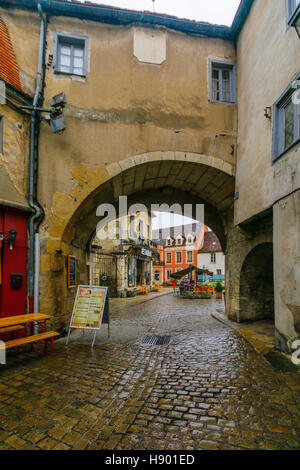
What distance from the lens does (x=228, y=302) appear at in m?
8.66

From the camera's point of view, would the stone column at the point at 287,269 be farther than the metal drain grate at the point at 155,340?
No

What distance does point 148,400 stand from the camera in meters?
3.26

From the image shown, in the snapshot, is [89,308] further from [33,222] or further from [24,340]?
[33,222]

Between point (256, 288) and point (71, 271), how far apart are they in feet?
18.1

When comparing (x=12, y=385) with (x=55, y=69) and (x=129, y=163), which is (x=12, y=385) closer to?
(x=129, y=163)

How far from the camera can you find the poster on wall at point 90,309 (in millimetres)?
5781

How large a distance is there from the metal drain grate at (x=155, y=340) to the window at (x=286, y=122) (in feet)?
15.3

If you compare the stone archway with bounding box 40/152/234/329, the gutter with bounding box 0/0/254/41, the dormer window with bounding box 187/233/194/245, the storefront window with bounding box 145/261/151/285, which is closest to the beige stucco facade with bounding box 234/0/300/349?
the gutter with bounding box 0/0/254/41

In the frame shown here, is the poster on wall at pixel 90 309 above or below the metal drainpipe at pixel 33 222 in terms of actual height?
below

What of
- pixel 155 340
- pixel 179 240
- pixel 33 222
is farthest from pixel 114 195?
pixel 179 240

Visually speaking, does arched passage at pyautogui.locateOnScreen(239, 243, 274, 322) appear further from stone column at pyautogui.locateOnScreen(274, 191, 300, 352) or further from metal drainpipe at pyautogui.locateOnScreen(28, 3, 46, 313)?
metal drainpipe at pyautogui.locateOnScreen(28, 3, 46, 313)

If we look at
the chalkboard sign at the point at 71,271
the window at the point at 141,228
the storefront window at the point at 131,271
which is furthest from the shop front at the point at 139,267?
the chalkboard sign at the point at 71,271

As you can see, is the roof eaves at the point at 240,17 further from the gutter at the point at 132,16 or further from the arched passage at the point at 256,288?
the arched passage at the point at 256,288

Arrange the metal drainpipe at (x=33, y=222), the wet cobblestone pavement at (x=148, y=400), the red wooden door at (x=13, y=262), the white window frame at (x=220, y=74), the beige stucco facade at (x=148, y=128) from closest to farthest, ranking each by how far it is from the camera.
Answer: the wet cobblestone pavement at (x=148, y=400) < the red wooden door at (x=13, y=262) < the metal drainpipe at (x=33, y=222) < the beige stucco facade at (x=148, y=128) < the white window frame at (x=220, y=74)
